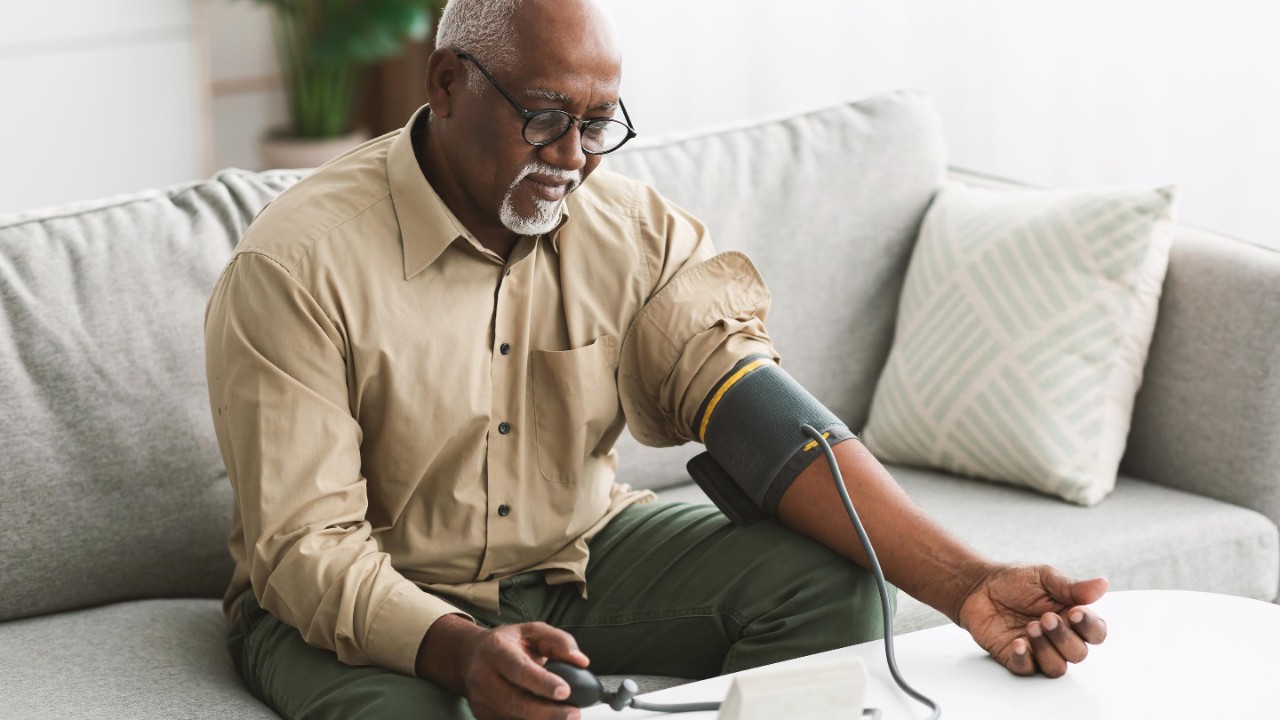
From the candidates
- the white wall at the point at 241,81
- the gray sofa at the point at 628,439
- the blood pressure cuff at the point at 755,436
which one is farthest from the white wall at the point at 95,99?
the blood pressure cuff at the point at 755,436

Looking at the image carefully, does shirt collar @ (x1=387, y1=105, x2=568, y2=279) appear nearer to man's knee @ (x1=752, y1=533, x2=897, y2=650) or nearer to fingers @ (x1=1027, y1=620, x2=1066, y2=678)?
man's knee @ (x1=752, y1=533, x2=897, y2=650)

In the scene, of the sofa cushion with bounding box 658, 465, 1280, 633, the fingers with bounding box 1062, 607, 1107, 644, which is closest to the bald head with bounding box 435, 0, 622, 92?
the fingers with bounding box 1062, 607, 1107, 644

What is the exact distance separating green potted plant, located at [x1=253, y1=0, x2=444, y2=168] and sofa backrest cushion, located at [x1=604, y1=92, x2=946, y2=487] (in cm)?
211

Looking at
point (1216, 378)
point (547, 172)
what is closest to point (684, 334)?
point (547, 172)

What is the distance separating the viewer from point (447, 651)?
1246mm

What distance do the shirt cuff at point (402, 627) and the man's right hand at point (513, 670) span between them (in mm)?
47

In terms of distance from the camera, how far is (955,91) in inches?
113

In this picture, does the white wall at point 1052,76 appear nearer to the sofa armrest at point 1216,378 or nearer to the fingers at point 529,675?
the sofa armrest at point 1216,378

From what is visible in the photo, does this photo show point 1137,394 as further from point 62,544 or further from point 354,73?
point 354,73

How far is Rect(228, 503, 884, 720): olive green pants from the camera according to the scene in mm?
1322

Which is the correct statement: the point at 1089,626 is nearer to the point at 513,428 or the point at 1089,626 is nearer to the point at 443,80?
the point at 513,428

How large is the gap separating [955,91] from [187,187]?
5.55 ft

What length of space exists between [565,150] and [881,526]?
1.67 feet

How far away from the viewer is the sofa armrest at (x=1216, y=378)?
1882mm
